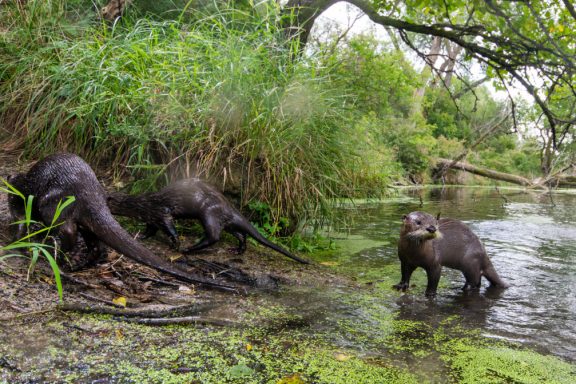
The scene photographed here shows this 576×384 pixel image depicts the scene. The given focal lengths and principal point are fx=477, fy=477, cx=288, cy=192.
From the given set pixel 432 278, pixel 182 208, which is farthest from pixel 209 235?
pixel 432 278

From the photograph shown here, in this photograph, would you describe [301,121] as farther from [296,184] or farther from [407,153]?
[407,153]

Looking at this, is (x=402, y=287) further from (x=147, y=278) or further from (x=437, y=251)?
(x=147, y=278)

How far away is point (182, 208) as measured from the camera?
3016mm

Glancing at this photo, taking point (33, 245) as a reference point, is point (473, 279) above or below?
below

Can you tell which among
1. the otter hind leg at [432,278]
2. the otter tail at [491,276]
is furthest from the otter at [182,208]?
the otter tail at [491,276]

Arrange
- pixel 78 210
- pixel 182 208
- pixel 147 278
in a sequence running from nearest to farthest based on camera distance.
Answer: pixel 78 210
pixel 147 278
pixel 182 208

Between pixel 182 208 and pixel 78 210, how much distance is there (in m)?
0.73

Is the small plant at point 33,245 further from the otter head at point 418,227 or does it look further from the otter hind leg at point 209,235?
the otter head at point 418,227

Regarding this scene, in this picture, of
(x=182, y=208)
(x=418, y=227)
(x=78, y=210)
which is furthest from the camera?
(x=182, y=208)

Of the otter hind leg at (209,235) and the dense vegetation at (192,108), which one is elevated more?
the dense vegetation at (192,108)

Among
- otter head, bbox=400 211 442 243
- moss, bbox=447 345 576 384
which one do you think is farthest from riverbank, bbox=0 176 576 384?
otter head, bbox=400 211 442 243

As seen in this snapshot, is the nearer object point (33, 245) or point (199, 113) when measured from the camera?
point (33, 245)

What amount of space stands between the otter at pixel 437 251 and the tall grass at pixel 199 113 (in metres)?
0.92

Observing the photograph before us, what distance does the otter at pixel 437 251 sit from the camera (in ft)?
9.14
